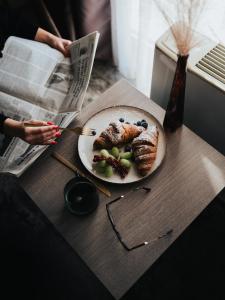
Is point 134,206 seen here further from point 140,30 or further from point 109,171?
point 140,30

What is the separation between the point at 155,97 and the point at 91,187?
50 cm

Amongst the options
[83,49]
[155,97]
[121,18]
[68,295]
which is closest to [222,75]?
[155,97]

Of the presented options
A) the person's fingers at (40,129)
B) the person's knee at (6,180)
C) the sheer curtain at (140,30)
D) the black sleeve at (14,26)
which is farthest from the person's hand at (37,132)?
the sheer curtain at (140,30)

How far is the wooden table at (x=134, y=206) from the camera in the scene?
0.79 metres

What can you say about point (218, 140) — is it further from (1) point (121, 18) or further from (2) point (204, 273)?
(1) point (121, 18)

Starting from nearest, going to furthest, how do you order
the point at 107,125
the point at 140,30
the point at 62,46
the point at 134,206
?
the point at 134,206, the point at 107,125, the point at 62,46, the point at 140,30

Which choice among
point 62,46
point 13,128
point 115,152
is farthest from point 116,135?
point 62,46

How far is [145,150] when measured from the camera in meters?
0.87

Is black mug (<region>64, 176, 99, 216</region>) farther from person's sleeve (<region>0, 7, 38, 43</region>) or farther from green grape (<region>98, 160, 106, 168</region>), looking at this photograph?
person's sleeve (<region>0, 7, 38, 43</region>)

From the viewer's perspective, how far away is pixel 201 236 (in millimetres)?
1264

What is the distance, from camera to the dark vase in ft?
2.67

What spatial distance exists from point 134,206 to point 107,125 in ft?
0.83

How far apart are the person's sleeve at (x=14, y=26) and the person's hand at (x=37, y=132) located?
38 cm

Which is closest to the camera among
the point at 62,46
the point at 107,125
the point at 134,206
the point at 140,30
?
the point at 134,206
